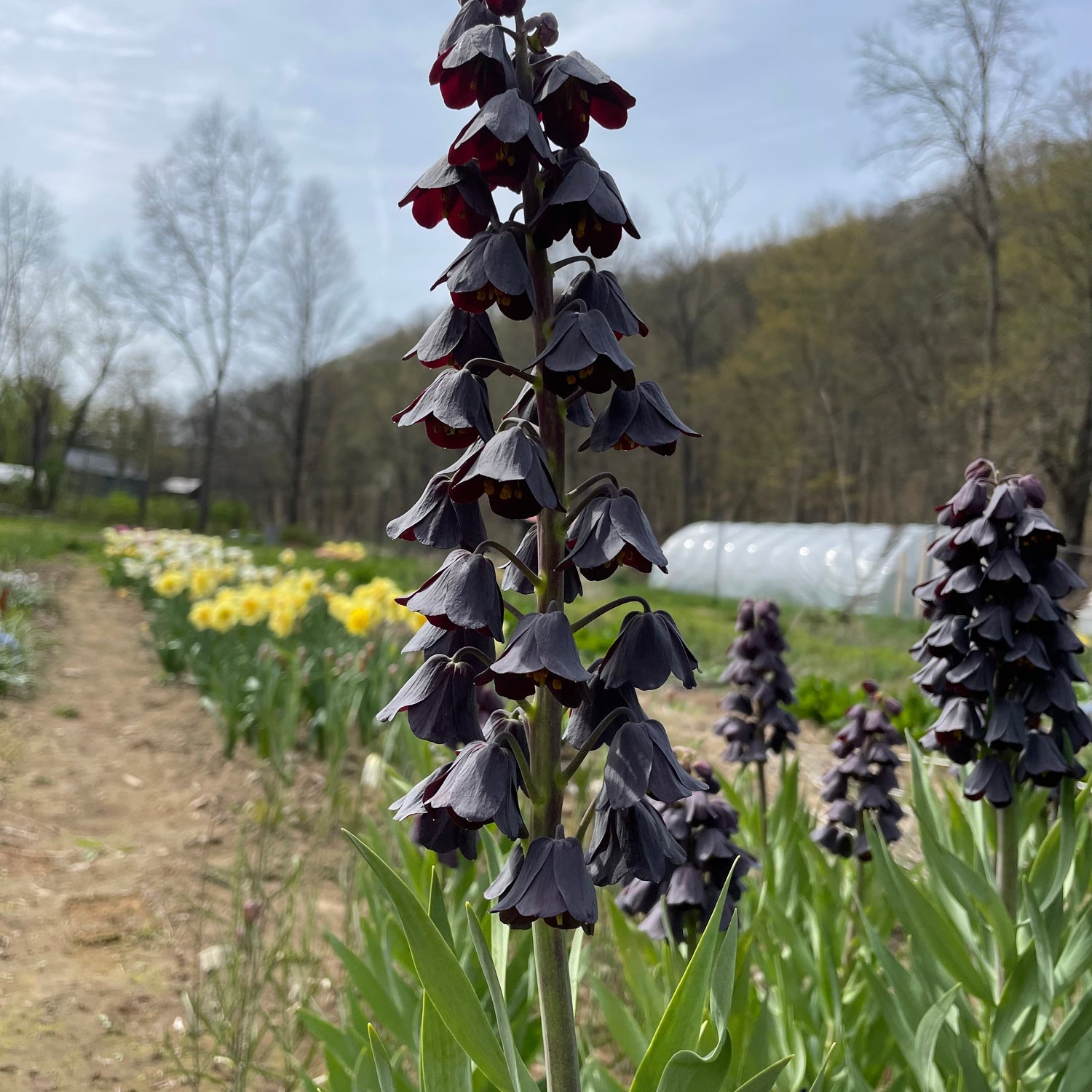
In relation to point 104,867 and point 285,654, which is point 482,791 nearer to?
point 104,867

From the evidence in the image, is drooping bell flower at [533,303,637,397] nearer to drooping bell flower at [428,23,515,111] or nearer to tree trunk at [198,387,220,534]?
drooping bell flower at [428,23,515,111]

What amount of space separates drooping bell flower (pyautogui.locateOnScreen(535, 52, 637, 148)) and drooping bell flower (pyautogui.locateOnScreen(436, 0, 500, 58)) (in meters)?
0.11

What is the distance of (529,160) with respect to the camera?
1.08 m

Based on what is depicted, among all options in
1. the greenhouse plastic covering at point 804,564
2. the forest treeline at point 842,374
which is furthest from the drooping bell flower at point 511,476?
the greenhouse plastic covering at point 804,564

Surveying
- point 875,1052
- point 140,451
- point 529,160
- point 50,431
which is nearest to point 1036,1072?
point 875,1052

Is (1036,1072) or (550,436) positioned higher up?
(550,436)

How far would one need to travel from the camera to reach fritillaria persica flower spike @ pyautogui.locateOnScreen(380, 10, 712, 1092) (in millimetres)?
1019

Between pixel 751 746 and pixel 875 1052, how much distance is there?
104 centimetres

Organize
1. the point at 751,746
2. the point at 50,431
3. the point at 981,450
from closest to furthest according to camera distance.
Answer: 1. the point at 751,746
2. the point at 981,450
3. the point at 50,431

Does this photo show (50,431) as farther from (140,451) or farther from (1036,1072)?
(1036,1072)

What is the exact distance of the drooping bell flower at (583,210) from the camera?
3.47ft

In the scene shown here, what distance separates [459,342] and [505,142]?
24cm

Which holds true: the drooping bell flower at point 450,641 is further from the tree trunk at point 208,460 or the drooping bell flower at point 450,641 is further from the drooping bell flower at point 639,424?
the tree trunk at point 208,460

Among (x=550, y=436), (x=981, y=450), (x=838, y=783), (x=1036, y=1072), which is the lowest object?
(x=1036, y=1072)
